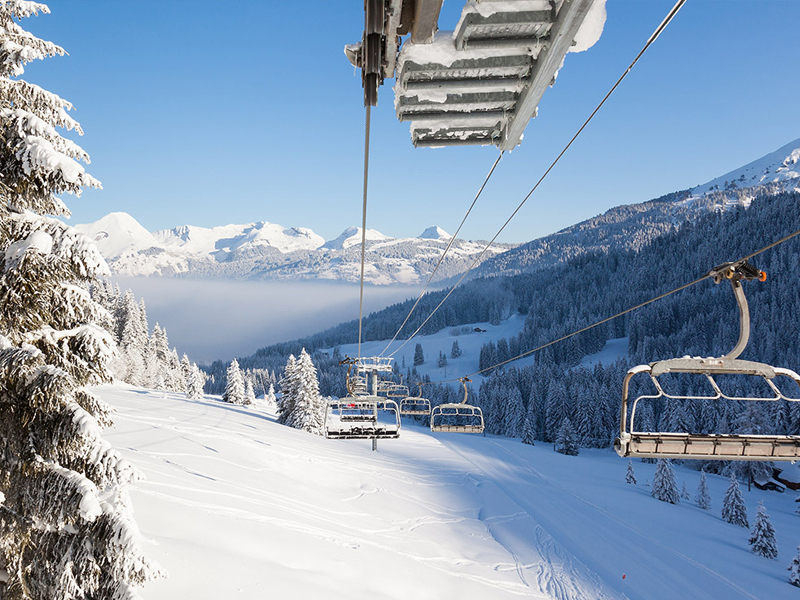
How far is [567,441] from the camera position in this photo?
7556 centimetres

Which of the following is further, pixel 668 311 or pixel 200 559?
pixel 668 311

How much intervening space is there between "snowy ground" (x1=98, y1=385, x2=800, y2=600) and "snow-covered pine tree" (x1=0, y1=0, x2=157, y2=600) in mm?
5540

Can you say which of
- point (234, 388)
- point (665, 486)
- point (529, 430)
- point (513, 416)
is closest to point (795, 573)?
point (665, 486)

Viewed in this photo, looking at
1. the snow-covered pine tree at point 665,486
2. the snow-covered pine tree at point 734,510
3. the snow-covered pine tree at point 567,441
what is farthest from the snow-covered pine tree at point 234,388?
the snow-covered pine tree at point 734,510

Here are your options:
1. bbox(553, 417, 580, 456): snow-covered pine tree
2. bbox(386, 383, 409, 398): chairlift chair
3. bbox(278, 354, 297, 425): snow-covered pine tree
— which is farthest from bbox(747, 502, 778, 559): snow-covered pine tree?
bbox(278, 354, 297, 425): snow-covered pine tree

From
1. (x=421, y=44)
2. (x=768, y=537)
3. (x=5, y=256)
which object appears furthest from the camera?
(x=768, y=537)

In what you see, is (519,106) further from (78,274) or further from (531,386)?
(531,386)

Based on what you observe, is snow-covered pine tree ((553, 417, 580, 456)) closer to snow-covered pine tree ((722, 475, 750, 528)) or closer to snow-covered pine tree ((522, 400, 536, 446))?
snow-covered pine tree ((522, 400, 536, 446))

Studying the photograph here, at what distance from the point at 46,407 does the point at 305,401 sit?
1728 inches

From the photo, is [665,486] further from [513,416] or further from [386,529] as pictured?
[513,416]

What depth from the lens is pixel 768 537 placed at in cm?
3478

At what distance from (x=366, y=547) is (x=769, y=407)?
7334 centimetres

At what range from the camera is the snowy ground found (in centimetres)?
1526

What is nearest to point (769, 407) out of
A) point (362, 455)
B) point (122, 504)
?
point (362, 455)
